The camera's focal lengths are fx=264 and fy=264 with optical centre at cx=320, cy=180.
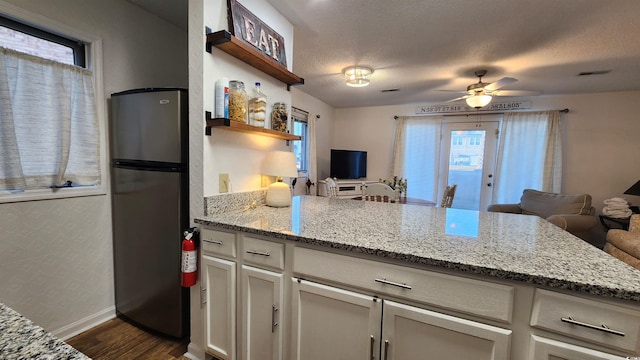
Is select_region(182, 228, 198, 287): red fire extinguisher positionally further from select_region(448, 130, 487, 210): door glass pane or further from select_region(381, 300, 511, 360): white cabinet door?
select_region(448, 130, 487, 210): door glass pane

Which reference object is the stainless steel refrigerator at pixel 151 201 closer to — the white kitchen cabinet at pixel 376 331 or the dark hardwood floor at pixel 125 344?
the dark hardwood floor at pixel 125 344

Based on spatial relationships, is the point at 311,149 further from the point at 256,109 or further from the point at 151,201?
the point at 151,201

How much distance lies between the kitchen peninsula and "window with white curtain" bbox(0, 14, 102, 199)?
1078 millimetres

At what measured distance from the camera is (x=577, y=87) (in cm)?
367

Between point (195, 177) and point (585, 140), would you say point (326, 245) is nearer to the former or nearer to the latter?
point (195, 177)

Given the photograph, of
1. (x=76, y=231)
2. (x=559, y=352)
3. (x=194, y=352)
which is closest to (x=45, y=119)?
(x=76, y=231)

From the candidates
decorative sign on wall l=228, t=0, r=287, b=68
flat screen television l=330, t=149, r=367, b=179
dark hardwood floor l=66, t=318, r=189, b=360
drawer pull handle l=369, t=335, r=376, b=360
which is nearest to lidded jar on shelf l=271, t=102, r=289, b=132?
decorative sign on wall l=228, t=0, r=287, b=68

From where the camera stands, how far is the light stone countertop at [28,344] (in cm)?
45

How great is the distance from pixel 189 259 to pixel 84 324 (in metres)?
1.14

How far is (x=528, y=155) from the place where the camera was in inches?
170

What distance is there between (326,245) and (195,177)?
2.89ft

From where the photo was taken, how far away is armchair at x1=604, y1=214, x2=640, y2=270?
205 centimetres

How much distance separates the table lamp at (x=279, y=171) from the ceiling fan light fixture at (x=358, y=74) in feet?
5.94

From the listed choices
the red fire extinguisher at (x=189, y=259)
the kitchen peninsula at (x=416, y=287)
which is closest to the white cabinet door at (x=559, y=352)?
the kitchen peninsula at (x=416, y=287)
